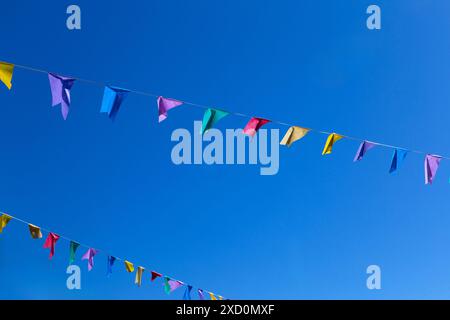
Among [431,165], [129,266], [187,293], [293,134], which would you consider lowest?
[187,293]

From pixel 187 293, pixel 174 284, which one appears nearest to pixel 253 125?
pixel 174 284

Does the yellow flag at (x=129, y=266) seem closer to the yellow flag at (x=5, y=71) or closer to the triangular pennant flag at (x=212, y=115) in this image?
the triangular pennant flag at (x=212, y=115)

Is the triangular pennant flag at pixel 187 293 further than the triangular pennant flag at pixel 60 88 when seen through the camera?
Yes

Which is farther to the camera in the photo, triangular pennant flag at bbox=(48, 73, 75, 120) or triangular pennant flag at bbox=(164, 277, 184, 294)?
triangular pennant flag at bbox=(164, 277, 184, 294)

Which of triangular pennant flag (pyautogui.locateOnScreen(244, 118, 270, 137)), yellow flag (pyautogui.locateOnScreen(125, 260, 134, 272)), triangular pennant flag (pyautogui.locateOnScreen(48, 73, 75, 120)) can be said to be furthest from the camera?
yellow flag (pyautogui.locateOnScreen(125, 260, 134, 272))

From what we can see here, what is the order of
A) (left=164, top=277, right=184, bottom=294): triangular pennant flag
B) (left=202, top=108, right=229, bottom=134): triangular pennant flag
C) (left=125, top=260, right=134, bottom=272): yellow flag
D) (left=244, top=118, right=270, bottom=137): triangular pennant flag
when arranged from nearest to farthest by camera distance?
(left=202, top=108, right=229, bottom=134): triangular pennant flag
(left=244, top=118, right=270, bottom=137): triangular pennant flag
(left=125, top=260, right=134, bottom=272): yellow flag
(left=164, top=277, right=184, bottom=294): triangular pennant flag

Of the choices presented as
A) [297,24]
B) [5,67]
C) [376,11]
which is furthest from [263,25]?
[5,67]

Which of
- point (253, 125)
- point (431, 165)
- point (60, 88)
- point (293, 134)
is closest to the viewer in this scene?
point (60, 88)

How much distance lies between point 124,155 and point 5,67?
231 cm

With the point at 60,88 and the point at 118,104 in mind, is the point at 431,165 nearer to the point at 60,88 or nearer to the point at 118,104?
the point at 118,104

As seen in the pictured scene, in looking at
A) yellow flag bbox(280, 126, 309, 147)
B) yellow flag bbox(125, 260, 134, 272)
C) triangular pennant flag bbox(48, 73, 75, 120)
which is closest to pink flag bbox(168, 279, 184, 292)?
yellow flag bbox(125, 260, 134, 272)

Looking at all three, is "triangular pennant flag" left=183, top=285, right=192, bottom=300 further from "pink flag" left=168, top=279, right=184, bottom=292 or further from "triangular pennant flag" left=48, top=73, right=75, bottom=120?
"triangular pennant flag" left=48, top=73, right=75, bottom=120

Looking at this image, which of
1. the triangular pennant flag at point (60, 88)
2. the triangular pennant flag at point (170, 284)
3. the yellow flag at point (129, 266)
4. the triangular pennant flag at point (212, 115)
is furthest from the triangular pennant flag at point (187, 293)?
the triangular pennant flag at point (60, 88)

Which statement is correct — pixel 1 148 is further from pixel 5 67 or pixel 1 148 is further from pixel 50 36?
pixel 5 67
